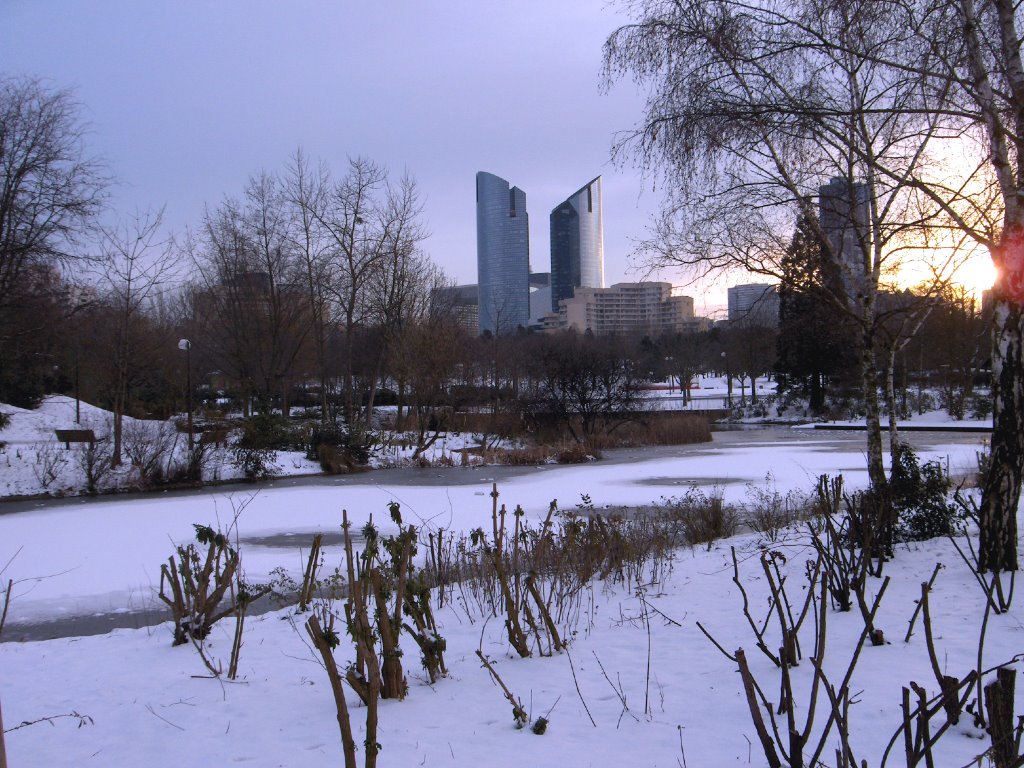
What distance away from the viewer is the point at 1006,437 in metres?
5.17

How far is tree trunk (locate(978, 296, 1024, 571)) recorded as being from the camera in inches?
201

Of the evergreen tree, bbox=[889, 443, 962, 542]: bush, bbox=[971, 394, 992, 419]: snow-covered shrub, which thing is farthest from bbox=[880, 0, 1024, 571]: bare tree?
bbox=[971, 394, 992, 419]: snow-covered shrub

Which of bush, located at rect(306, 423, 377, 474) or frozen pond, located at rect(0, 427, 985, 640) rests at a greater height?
bush, located at rect(306, 423, 377, 474)

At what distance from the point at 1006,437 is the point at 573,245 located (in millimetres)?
150396

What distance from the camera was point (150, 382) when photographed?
31609 millimetres

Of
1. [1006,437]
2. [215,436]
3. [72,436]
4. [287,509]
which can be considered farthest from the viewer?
[72,436]

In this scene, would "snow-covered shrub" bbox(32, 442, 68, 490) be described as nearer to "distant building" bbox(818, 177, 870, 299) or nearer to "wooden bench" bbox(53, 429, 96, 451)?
"wooden bench" bbox(53, 429, 96, 451)

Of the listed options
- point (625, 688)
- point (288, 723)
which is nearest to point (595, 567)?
point (625, 688)

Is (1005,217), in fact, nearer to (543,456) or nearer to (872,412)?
(872,412)

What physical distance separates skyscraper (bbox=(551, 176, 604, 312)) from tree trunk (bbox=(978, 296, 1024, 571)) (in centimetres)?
14473

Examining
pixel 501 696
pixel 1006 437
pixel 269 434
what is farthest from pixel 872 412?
pixel 269 434

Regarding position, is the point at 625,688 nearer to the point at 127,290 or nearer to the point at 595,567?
the point at 595,567

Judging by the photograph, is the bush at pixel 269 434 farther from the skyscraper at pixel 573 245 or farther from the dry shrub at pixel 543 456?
the skyscraper at pixel 573 245

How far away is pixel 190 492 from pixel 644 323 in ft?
270
